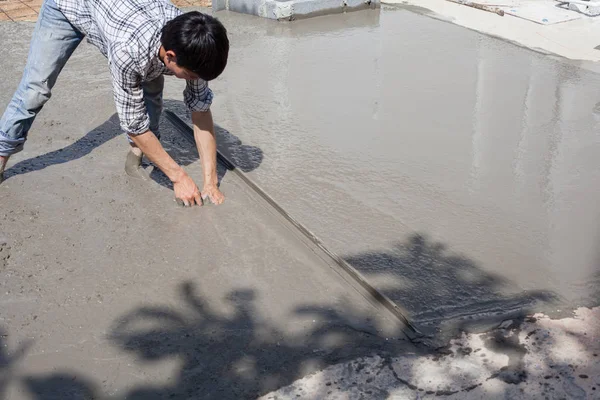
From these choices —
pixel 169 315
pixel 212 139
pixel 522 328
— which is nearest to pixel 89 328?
pixel 169 315

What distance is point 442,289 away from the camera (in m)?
2.96

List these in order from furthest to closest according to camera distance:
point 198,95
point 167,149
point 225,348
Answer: point 167,149 < point 198,95 < point 225,348

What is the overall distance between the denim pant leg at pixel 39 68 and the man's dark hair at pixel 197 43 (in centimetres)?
99

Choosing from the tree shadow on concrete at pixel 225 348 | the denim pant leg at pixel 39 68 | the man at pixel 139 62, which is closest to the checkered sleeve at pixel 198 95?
the man at pixel 139 62

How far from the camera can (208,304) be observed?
293cm

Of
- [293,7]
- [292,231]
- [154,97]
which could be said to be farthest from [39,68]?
[293,7]

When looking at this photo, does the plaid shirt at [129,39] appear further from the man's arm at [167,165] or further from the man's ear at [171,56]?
the man's ear at [171,56]

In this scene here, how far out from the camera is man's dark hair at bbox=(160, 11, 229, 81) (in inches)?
107

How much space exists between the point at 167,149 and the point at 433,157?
162cm

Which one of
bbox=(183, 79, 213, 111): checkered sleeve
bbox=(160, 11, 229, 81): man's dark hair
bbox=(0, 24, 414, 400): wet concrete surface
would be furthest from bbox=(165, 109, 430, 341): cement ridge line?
bbox=(160, 11, 229, 81): man's dark hair

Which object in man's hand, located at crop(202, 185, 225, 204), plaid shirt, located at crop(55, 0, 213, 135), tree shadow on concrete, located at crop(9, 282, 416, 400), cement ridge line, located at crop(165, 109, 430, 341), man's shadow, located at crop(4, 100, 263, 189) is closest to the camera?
tree shadow on concrete, located at crop(9, 282, 416, 400)

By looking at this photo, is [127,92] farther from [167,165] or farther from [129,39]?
[167,165]

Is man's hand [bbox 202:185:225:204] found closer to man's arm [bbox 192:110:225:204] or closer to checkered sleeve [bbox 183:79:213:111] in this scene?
man's arm [bbox 192:110:225:204]

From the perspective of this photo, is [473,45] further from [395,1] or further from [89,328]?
[89,328]
